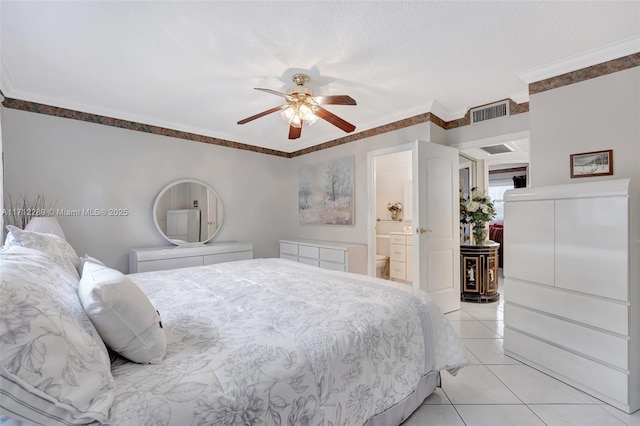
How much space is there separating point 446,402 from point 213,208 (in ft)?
11.9

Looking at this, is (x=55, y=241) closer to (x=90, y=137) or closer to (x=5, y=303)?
(x=5, y=303)

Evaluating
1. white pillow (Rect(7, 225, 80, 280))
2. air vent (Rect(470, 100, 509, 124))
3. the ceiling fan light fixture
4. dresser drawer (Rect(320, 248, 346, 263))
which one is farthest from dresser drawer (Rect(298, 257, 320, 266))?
white pillow (Rect(7, 225, 80, 280))

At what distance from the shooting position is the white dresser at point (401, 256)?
4.74 metres

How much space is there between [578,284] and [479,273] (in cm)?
198

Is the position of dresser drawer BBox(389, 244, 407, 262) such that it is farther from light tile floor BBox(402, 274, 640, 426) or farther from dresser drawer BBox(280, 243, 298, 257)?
light tile floor BBox(402, 274, 640, 426)

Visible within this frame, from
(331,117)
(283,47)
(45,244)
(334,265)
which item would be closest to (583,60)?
(331,117)

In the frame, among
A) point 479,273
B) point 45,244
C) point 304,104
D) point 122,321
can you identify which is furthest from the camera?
point 479,273

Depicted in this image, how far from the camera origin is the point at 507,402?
1.80 metres

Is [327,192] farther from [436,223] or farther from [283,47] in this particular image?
[283,47]

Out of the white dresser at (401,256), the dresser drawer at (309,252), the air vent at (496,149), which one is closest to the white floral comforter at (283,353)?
the dresser drawer at (309,252)

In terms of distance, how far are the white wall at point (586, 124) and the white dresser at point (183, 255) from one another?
3559 millimetres

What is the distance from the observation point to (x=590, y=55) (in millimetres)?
2215

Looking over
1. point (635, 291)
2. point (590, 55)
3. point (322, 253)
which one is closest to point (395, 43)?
point (590, 55)

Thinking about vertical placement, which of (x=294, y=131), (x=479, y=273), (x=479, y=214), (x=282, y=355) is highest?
(x=294, y=131)
